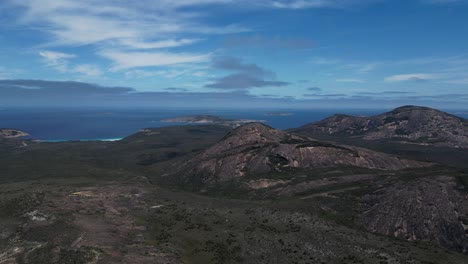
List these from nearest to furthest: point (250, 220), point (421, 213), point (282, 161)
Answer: point (250, 220) → point (421, 213) → point (282, 161)

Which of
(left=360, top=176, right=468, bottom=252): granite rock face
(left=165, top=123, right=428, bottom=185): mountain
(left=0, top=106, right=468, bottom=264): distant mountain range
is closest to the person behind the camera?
(left=0, top=106, right=468, bottom=264): distant mountain range

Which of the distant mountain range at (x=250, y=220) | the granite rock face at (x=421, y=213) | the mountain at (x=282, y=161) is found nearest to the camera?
the distant mountain range at (x=250, y=220)

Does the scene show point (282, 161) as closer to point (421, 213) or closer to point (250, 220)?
point (421, 213)

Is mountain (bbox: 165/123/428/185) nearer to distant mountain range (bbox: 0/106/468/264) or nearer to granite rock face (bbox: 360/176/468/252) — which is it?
distant mountain range (bbox: 0/106/468/264)

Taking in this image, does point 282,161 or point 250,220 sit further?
point 282,161

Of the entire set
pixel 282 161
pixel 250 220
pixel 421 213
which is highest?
pixel 282 161

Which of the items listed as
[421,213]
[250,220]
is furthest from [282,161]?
[250,220]

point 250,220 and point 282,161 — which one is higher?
point 282,161

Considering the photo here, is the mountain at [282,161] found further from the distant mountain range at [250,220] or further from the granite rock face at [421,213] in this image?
the granite rock face at [421,213]

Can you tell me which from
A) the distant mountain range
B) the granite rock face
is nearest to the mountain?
the distant mountain range

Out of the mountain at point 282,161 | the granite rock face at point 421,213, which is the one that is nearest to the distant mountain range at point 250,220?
the granite rock face at point 421,213

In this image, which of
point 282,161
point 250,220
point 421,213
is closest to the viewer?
point 250,220
